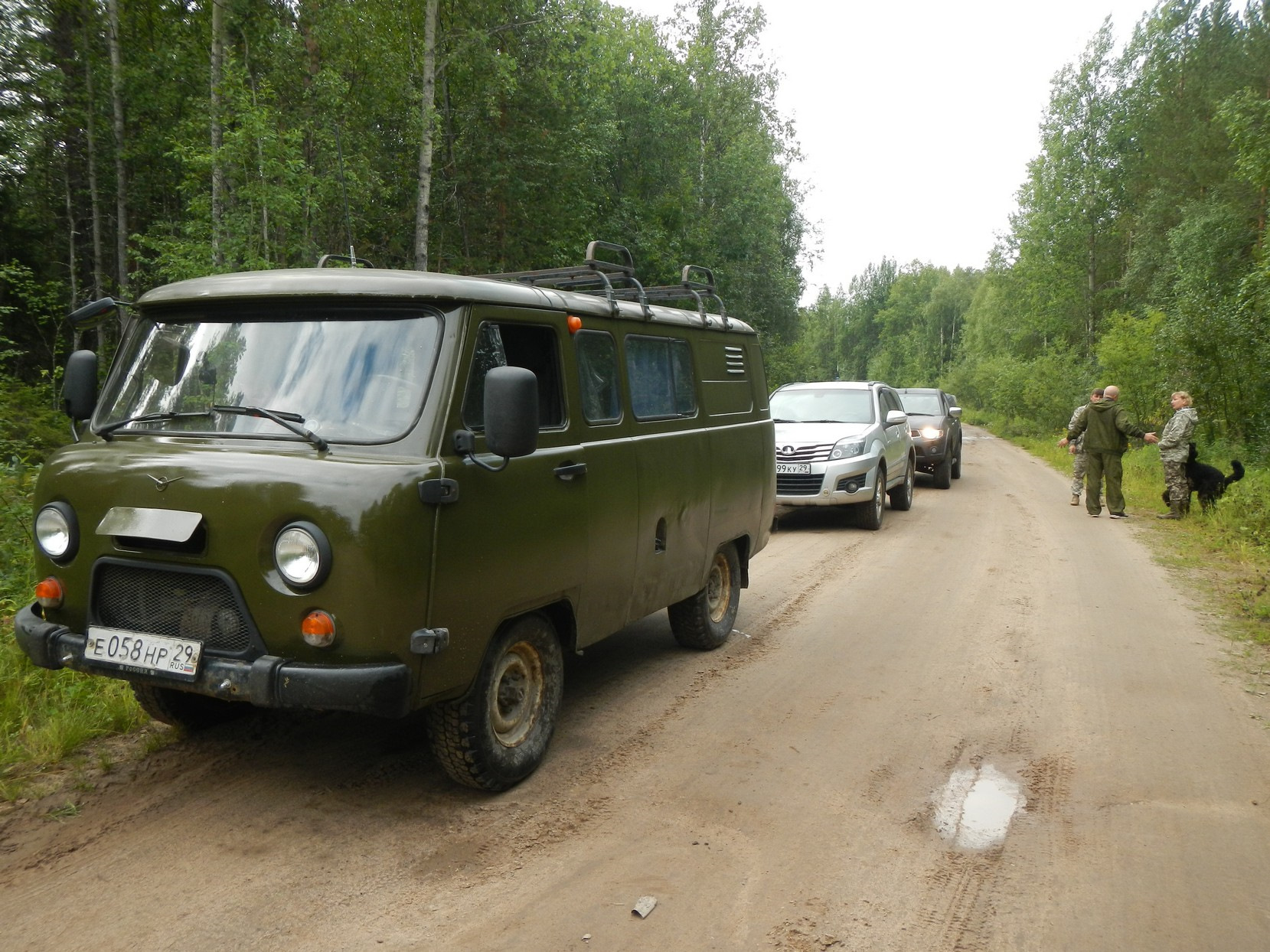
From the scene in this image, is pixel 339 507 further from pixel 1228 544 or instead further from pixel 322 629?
pixel 1228 544

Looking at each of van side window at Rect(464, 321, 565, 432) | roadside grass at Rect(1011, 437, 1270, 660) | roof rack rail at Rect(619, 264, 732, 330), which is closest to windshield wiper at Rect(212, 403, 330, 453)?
van side window at Rect(464, 321, 565, 432)

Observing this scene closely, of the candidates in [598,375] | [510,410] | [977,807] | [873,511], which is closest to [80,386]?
[510,410]

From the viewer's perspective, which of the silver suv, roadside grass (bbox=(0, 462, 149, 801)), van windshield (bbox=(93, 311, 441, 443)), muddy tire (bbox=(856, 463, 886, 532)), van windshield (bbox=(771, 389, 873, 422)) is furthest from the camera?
van windshield (bbox=(771, 389, 873, 422))

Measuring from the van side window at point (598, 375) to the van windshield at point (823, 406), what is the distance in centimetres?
871

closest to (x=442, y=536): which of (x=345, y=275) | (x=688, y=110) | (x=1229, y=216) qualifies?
(x=345, y=275)

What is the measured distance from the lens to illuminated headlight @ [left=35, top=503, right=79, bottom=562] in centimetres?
407

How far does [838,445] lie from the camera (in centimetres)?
1291

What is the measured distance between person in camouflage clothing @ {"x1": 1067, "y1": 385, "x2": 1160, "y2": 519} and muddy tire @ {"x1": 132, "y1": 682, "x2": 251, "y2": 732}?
13.0 meters

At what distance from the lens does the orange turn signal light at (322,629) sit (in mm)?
3705

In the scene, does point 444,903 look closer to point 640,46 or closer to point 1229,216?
point 640,46

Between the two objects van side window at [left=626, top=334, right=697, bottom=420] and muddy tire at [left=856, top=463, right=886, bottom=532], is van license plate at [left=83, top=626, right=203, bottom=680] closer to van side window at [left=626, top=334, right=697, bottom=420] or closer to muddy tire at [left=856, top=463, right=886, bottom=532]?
van side window at [left=626, top=334, right=697, bottom=420]

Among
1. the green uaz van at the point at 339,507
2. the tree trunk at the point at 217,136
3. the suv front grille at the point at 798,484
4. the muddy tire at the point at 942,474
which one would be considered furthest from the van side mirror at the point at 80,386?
the muddy tire at the point at 942,474

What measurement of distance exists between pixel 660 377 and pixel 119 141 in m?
20.2

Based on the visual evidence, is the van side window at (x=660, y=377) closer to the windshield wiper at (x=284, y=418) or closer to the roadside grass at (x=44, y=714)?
the windshield wiper at (x=284, y=418)
